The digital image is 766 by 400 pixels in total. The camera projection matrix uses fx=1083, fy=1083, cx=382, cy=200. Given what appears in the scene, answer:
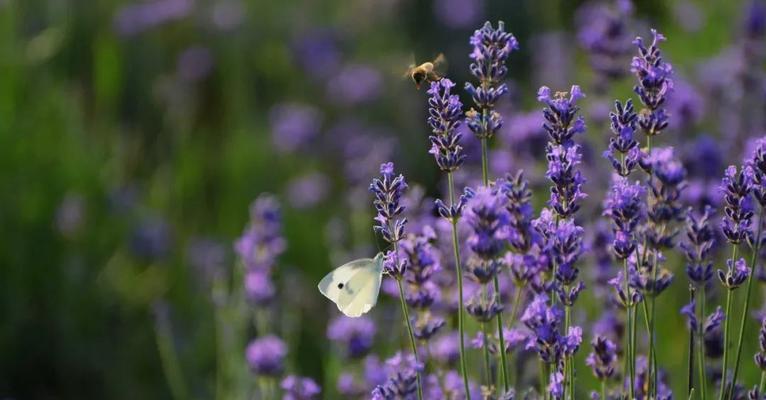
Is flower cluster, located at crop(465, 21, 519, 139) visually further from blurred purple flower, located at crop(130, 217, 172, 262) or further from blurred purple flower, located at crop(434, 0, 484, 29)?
blurred purple flower, located at crop(434, 0, 484, 29)

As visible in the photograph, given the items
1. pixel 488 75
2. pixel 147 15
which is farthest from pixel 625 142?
pixel 147 15

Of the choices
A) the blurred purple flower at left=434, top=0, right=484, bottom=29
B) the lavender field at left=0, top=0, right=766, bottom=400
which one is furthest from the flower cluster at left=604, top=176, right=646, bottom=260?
the blurred purple flower at left=434, top=0, right=484, bottom=29

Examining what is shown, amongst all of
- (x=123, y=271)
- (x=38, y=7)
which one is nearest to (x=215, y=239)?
(x=123, y=271)

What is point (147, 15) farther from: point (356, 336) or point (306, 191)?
point (356, 336)

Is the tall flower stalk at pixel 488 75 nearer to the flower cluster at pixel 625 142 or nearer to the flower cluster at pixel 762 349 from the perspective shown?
the flower cluster at pixel 625 142

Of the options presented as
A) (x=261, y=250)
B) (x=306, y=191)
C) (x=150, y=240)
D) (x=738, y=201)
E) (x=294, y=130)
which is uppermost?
(x=294, y=130)

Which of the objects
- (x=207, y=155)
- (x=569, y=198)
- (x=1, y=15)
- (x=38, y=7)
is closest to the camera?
(x=569, y=198)

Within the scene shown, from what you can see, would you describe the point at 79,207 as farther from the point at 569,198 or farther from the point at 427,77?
the point at 569,198
